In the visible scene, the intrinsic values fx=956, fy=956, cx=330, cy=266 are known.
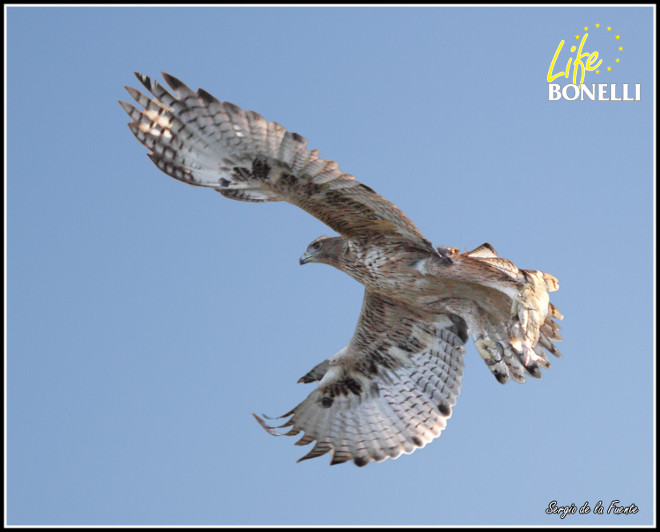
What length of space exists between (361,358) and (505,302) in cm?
185

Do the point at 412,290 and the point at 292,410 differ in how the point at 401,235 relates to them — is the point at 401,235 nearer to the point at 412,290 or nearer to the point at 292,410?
the point at 412,290

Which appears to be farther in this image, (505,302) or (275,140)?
(505,302)

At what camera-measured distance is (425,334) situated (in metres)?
9.97

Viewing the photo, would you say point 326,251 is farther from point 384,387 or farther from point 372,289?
point 384,387

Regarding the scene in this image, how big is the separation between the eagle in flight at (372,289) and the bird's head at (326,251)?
12 millimetres

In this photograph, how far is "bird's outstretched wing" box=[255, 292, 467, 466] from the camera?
9789mm

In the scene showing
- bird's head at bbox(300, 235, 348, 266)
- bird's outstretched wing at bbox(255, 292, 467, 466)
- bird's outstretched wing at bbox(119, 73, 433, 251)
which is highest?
bird's outstretched wing at bbox(119, 73, 433, 251)

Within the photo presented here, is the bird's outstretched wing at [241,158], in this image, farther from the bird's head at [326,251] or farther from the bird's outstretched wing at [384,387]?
the bird's outstretched wing at [384,387]

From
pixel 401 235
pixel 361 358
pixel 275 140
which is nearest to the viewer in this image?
pixel 275 140

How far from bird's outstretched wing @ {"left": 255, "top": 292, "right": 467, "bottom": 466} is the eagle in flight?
0.01 meters

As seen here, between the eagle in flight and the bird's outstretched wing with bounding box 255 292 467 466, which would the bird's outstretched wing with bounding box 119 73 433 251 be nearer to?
the eagle in flight

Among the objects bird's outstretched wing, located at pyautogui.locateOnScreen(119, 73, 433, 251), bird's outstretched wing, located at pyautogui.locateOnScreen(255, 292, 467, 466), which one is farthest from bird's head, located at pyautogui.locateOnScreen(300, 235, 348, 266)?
bird's outstretched wing, located at pyautogui.locateOnScreen(255, 292, 467, 466)

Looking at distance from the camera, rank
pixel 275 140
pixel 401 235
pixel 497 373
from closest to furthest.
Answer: pixel 275 140 < pixel 401 235 < pixel 497 373

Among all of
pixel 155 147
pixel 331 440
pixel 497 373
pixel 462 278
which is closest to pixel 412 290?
pixel 462 278
